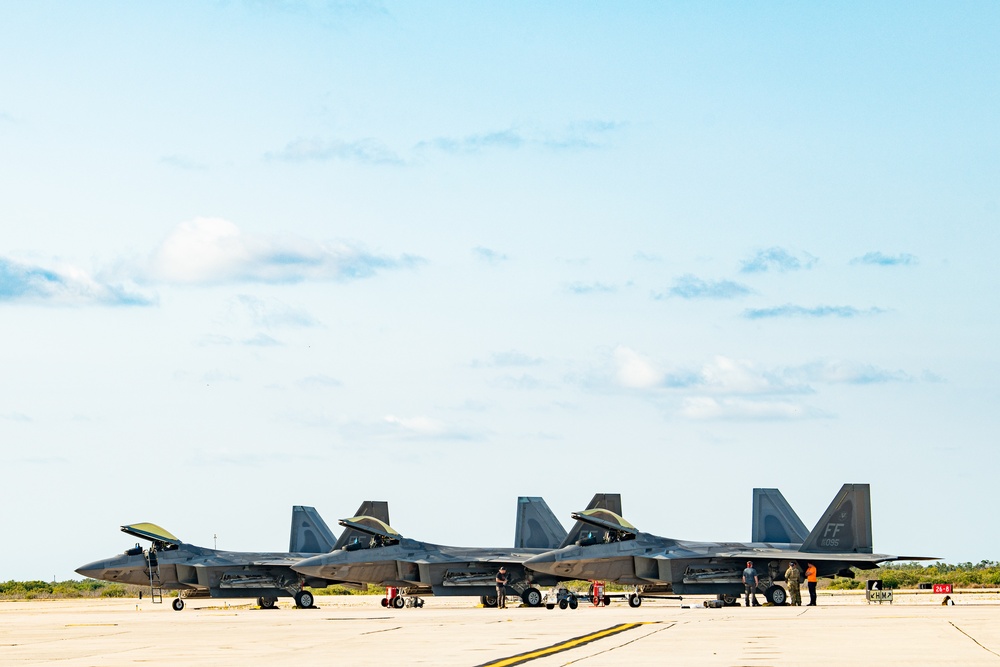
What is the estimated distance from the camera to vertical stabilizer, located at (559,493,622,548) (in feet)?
153

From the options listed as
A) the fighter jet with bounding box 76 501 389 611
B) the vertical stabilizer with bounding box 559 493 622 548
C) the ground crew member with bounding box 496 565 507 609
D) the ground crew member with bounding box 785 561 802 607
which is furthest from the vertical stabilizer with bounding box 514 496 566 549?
the ground crew member with bounding box 785 561 802 607

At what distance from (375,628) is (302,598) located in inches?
869

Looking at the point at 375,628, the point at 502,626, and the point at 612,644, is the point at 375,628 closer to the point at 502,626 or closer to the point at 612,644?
the point at 502,626

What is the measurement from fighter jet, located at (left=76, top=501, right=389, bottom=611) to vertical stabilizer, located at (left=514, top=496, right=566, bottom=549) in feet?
31.6

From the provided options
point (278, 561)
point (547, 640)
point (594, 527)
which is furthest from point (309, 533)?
point (547, 640)

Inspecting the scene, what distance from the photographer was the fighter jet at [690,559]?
149 ft

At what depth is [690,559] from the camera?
149 ft

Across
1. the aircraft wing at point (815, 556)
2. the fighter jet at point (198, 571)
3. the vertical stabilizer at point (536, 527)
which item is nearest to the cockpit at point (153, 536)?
the fighter jet at point (198, 571)

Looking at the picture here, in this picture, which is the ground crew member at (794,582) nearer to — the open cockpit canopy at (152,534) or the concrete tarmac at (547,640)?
the concrete tarmac at (547,640)

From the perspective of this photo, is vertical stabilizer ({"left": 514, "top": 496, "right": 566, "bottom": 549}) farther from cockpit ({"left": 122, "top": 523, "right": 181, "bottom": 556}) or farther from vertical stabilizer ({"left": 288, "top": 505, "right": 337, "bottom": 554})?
cockpit ({"left": 122, "top": 523, "right": 181, "bottom": 556})

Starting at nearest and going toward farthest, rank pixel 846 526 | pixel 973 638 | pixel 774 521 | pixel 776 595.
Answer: pixel 973 638
pixel 776 595
pixel 846 526
pixel 774 521

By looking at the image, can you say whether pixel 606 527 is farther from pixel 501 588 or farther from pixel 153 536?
pixel 153 536

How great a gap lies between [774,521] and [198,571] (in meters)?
26.2

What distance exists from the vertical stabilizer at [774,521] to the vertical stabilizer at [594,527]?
841 cm
